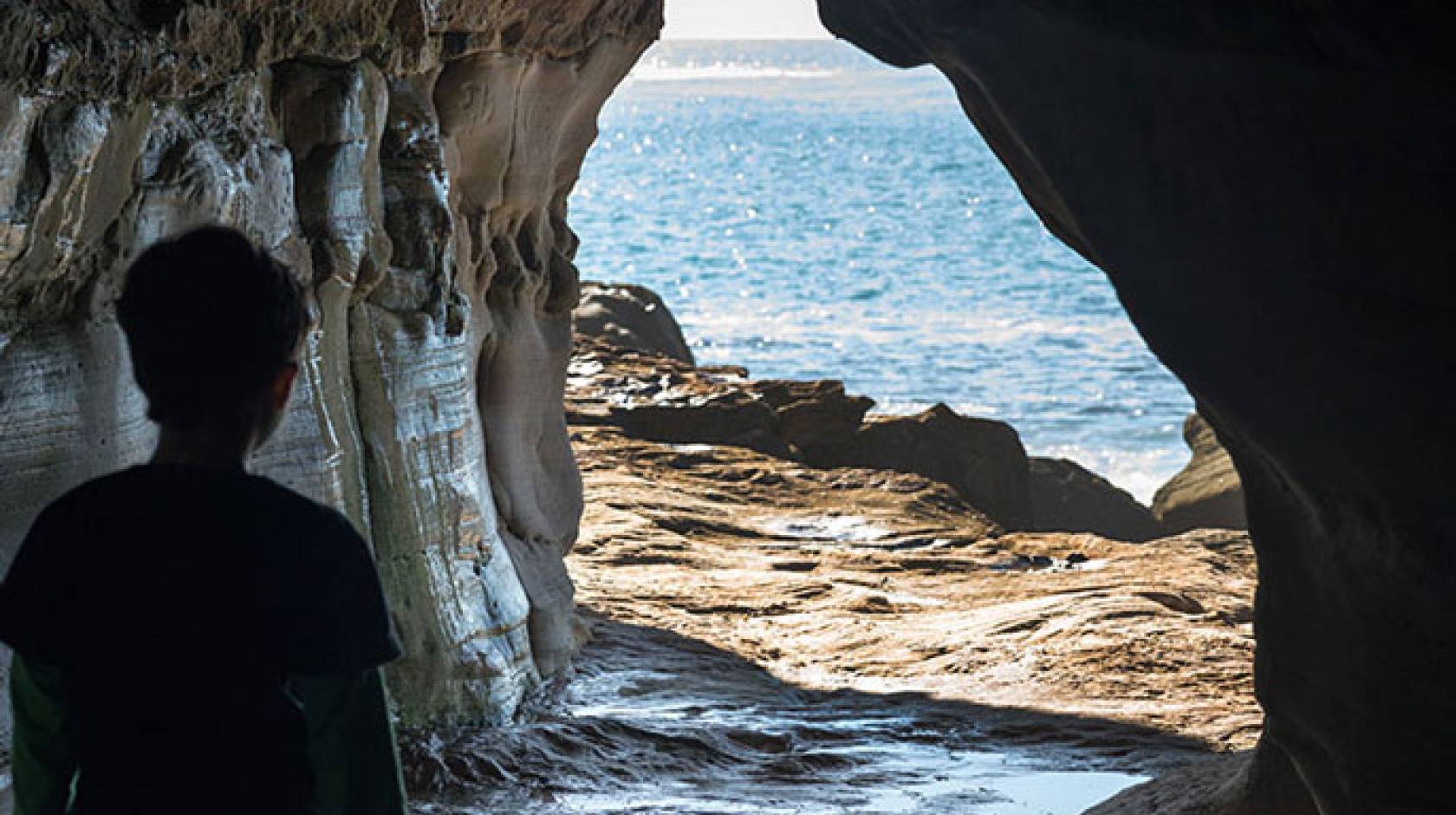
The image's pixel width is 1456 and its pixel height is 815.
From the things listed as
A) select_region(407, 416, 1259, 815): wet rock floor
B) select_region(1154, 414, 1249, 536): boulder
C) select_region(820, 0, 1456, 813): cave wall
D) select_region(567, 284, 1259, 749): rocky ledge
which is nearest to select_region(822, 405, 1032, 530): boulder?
select_region(567, 284, 1259, 749): rocky ledge

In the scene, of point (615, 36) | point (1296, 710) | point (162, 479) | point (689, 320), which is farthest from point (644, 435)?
point (689, 320)

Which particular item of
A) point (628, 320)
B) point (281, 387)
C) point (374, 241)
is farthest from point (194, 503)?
point (628, 320)

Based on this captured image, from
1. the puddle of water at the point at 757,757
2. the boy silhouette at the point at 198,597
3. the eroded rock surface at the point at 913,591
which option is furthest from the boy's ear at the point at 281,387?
the eroded rock surface at the point at 913,591

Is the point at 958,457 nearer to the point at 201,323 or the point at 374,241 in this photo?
the point at 374,241

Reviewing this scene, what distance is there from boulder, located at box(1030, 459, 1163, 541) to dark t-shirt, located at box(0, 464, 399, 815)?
421 inches

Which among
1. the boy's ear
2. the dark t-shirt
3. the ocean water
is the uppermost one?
the boy's ear

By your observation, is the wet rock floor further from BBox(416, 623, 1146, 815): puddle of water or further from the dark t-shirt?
the dark t-shirt

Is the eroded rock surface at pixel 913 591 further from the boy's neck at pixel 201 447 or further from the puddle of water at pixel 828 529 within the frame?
the boy's neck at pixel 201 447

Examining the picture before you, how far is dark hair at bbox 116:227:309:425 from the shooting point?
2109 millimetres

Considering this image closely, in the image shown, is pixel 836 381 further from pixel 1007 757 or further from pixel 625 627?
pixel 1007 757

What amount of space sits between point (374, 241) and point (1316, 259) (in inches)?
138

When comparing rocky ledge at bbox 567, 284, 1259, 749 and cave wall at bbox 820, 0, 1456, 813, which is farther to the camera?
rocky ledge at bbox 567, 284, 1259, 749

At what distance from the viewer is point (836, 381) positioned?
515 inches

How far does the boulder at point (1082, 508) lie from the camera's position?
41.9ft
